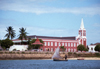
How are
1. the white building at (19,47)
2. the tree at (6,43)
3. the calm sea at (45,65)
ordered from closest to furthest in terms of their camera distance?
the calm sea at (45,65) < the tree at (6,43) < the white building at (19,47)

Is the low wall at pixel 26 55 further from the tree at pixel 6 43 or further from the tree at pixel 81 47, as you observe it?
the tree at pixel 81 47

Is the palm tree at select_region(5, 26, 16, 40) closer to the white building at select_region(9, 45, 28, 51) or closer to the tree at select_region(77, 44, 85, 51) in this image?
the white building at select_region(9, 45, 28, 51)

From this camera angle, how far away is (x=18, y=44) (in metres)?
128

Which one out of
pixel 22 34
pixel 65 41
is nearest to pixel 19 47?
pixel 22 34

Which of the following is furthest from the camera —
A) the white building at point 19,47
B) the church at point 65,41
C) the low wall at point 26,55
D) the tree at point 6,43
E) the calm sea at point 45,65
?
the church at point 65,41

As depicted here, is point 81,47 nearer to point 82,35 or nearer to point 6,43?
point 82,35

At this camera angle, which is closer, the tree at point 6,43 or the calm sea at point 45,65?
the calm sea at point 45,65

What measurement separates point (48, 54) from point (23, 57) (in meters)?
10.4

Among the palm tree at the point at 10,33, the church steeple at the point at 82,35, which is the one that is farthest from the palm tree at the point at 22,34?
the church steeple at the point at 82,35

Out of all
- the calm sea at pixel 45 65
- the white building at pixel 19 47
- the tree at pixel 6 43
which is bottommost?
the calm sea at pixel 45 65

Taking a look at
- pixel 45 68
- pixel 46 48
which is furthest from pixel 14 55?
pixel 45 68

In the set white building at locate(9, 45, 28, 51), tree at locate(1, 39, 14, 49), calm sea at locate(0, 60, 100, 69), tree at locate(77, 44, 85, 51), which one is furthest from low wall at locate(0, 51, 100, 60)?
calm sea at locate(0, 60, 100, 69)

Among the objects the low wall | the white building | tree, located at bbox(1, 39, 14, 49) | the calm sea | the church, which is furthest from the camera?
the church

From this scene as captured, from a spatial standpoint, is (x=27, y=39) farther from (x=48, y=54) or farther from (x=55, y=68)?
(x=55, y=68)
